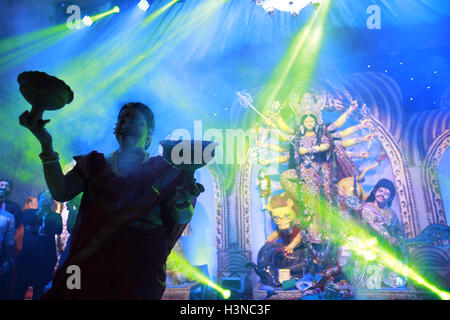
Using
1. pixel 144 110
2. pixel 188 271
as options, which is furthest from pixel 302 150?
pixel 144 110

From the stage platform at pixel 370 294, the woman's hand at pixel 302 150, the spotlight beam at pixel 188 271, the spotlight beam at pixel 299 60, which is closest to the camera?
the stage platform at pixel 370 294

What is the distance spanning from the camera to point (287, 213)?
7.21 m

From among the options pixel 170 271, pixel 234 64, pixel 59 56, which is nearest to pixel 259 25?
pixel 234 64

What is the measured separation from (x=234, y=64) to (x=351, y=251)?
211 inches

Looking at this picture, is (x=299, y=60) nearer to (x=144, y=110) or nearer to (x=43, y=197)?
(x=144, y=110)

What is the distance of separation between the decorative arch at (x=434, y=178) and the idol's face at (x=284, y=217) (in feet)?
9.80

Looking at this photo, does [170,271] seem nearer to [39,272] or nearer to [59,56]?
[39,272]

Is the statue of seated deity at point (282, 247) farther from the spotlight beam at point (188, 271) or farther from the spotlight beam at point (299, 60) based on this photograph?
the spotlight beam at point (299, 60)

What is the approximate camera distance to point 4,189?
242 inches

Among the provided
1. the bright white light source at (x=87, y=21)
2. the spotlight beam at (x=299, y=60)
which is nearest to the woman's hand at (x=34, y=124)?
the bright white light source at (x=87, y=21)

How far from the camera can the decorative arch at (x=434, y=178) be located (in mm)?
6496

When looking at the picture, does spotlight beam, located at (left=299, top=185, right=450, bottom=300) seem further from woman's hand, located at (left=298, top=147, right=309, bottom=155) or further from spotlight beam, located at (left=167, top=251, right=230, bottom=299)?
spotlight beam, located at (left=167, top=251, right=230, bottom=299)

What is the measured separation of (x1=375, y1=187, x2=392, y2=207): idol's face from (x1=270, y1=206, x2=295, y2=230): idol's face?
78.5 inches

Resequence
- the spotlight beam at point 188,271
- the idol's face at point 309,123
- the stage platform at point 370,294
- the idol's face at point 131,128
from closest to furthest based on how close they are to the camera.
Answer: the idol's face at point 131,128, the stage platform at point 370,294, the spotlight beam at point 188,271, the idol's face at point 309,123
